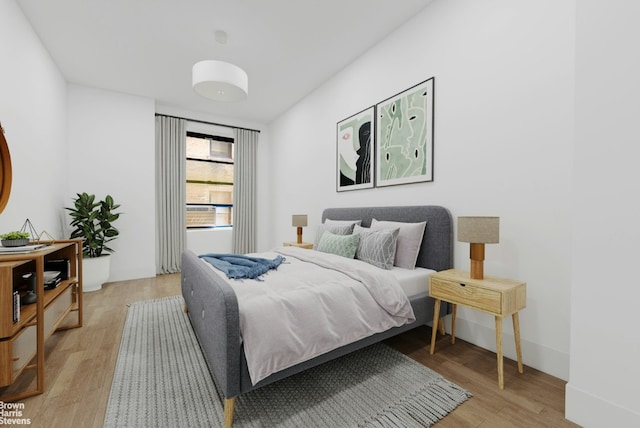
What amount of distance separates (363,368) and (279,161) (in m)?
4.23

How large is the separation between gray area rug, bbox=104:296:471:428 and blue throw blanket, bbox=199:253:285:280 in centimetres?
67

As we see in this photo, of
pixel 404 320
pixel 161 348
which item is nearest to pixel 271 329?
pixel 404 320

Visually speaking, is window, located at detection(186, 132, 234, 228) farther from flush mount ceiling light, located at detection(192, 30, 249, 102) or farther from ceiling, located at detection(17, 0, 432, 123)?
flush mount ceiling light, located at detection(192, 30, 249, 102)

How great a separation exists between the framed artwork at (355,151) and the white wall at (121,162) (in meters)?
3.17

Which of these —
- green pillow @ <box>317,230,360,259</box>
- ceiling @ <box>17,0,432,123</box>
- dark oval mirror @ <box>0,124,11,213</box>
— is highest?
ceiling @ <box>17,0,432,123</box>

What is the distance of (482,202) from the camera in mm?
2217

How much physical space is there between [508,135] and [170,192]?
495 cm

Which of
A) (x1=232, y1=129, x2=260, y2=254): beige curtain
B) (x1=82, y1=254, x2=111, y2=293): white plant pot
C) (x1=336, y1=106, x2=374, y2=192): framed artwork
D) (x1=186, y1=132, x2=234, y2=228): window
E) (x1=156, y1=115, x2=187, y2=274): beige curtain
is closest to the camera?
(x1=336, y1=106, x2=374, y2=192): framed artwork

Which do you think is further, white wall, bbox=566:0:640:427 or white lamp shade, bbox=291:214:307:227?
white lamp shade, bbox=291:214:307:227

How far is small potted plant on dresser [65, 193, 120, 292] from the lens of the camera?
12.3 ft

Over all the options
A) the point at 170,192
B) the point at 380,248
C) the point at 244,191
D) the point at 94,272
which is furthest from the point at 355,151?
the point at 94,272

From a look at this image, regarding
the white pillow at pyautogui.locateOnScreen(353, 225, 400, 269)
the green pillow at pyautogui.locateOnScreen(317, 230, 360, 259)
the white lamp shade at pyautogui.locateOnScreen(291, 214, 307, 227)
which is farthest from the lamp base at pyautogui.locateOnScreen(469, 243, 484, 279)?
the white lamp shade at pyautogui.locateOnScreen(291, 214, 307, 227)

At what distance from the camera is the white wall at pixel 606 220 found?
4.21 feet

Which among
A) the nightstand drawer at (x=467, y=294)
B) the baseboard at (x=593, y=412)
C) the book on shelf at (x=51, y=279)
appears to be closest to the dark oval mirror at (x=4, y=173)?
the book on shelf at (x=51, y=279)
